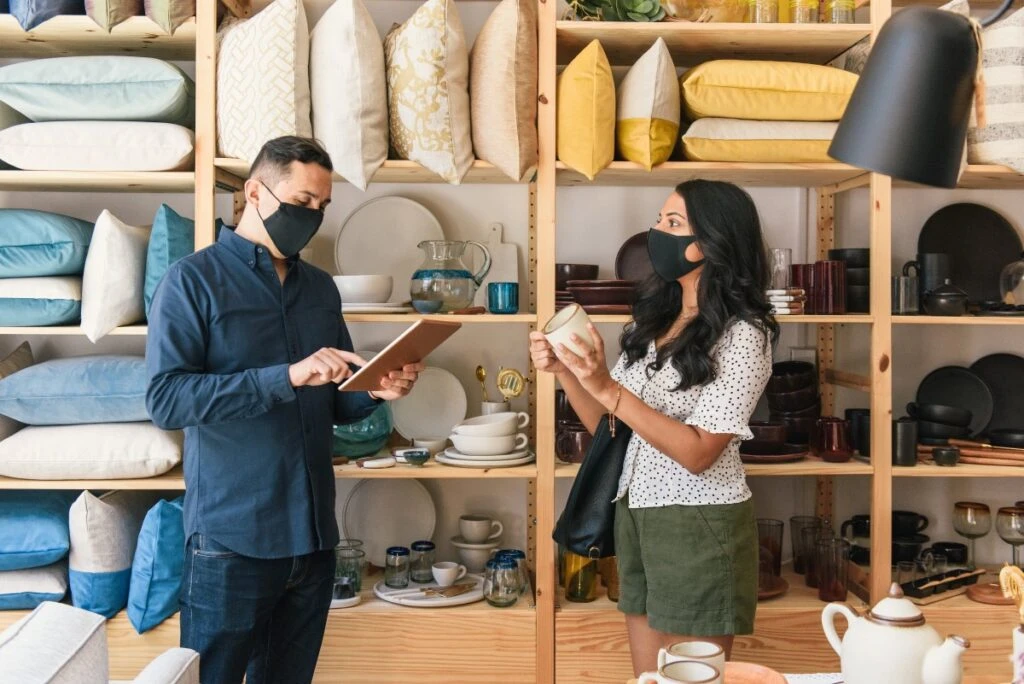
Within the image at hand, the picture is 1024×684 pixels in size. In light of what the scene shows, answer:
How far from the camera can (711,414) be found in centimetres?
198

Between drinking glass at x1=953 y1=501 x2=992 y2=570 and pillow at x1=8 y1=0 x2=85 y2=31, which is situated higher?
pillow at x1=8 y1=0 x2=85 y2=31

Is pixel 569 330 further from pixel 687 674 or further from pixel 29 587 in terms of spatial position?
pixel 29 587

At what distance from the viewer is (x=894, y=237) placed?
3.16 m

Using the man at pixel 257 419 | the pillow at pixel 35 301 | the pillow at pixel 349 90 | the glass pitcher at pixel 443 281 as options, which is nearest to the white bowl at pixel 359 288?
the glass pitcher at pixel 443 281

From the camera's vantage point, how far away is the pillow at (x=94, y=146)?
252 centimetres

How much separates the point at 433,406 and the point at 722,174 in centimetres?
116

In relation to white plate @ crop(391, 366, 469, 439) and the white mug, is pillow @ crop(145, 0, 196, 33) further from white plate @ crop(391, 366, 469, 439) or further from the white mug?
the white mug

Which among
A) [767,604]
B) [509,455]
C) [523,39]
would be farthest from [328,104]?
[767,604]

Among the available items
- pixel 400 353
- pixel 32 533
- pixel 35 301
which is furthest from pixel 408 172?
pixel 32 533

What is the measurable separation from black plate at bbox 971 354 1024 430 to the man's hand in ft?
7.41

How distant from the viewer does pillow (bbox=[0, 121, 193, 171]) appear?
8.25ft

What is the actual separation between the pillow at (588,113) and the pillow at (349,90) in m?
0.52

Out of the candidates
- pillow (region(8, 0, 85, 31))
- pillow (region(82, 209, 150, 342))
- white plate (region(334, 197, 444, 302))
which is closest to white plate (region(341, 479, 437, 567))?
white plate (region(334, 197, 444, 302))

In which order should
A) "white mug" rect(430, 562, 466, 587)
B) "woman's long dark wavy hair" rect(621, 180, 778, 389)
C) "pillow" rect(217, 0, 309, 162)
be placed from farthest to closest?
"white mug" rect(430, 562, 466, 587)
"pillow" rect(217, 0, 309, 162)
"woman's long dark wavy hair" rect(621, 180, 778, 389)
